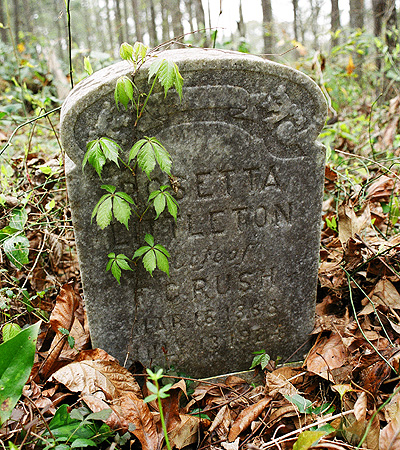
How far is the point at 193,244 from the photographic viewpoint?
1.85 m

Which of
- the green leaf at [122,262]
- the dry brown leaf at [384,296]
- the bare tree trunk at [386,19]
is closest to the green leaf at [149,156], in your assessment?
the green leaf at [122,262]

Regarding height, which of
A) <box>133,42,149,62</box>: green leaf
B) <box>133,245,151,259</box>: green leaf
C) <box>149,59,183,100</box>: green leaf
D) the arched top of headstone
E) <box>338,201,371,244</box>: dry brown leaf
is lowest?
<box>338,201,371,244</box>: dry brown leaf

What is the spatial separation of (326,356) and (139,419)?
0.99 metres

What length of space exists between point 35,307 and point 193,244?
1.13m

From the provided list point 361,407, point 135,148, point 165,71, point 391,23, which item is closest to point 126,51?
point 165,71

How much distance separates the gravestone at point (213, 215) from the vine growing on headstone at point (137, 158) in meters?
0.05

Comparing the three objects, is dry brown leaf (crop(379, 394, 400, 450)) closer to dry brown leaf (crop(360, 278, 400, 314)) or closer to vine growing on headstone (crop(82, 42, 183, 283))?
dry brown leaf (crop(360, 278, 400, 314))

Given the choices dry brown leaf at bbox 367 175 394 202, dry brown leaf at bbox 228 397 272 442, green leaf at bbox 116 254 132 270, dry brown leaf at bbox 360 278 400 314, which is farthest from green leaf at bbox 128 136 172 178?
dry brown leaf at bbox 367 175 394 202

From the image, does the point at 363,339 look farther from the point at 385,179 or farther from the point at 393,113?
the point at 393,113

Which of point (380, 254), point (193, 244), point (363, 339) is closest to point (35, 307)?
point (193, 244)

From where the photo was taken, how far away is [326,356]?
200 centimetres

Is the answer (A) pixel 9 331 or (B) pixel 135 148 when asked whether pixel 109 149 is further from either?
(A) pixel 9 331

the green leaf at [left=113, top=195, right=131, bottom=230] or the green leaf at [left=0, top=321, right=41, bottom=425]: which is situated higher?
the green leaf at [left=113, top=195, right=131, bottom=230]

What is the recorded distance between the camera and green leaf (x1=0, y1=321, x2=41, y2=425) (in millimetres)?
1317
